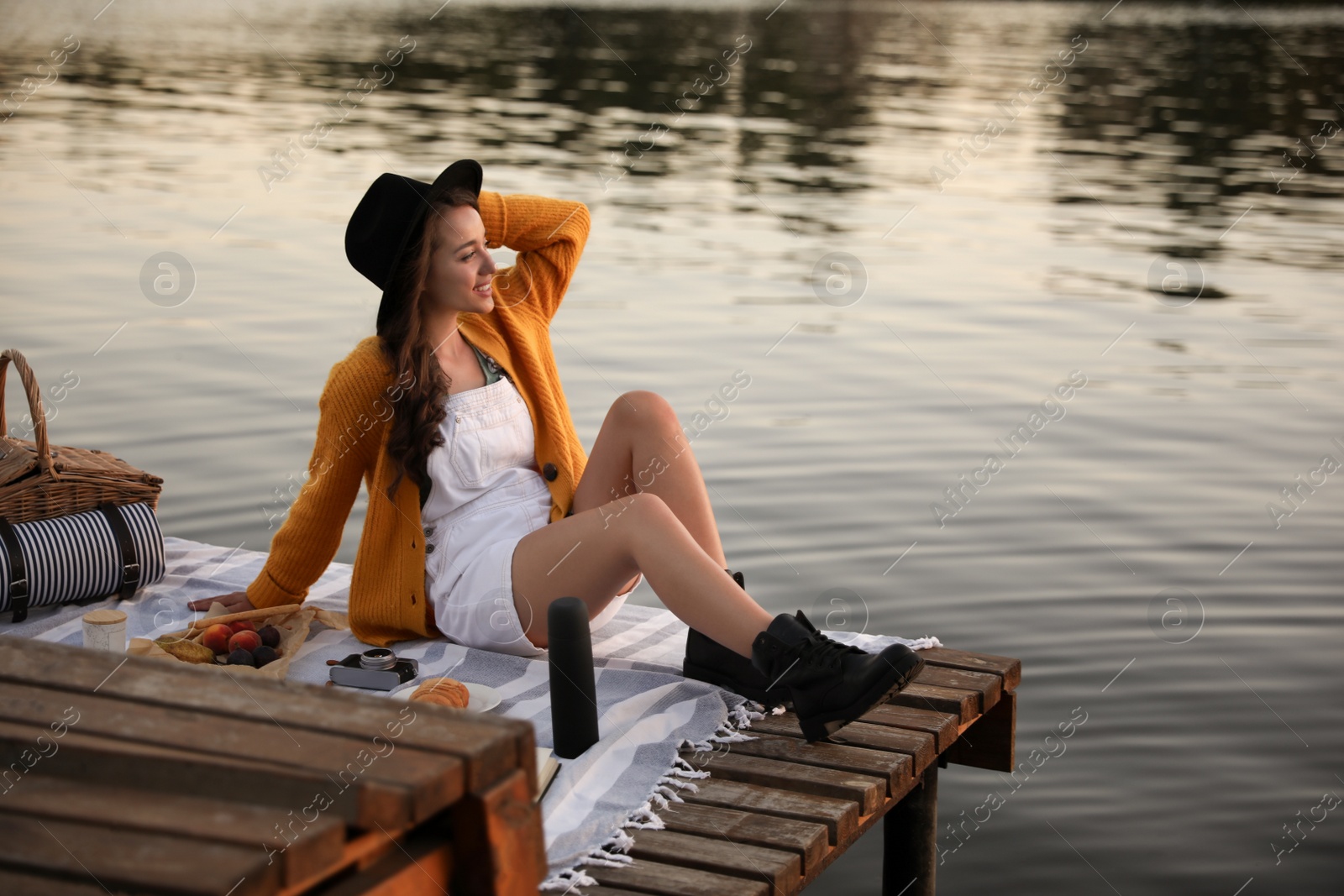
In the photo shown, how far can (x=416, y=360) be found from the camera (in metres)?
3.35

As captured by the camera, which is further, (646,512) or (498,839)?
(646,512)

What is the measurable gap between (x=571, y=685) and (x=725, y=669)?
1.34ft

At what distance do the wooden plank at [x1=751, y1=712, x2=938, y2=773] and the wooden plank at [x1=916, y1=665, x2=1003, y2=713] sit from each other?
22cm

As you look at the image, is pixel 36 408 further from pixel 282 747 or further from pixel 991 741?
pixel 991 741

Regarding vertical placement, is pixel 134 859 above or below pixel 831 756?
above

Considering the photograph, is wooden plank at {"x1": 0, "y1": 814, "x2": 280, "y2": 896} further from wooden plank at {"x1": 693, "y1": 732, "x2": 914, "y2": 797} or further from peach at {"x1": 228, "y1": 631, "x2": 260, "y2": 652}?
peach at {"x1": 228, "y1": 631, "x2": 260, "y2": 652}

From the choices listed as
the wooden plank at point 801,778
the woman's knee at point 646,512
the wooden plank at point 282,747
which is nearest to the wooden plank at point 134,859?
the wooden plank at point 282,747

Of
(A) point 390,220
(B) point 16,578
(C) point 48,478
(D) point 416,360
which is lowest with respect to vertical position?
(B) point 16,578

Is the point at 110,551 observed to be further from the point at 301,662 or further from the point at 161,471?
the point at 161,471

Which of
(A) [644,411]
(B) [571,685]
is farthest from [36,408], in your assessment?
(B) [571,685]

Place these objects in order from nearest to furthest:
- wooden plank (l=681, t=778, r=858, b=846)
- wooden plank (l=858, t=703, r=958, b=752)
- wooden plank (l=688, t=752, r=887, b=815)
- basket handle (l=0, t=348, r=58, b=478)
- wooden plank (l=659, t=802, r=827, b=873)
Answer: wooden plank (l=659, t=802, r=827, b=873), wooden plank (l=681, t=778, r=858, b=846), wooden plank (l=688, t=752, r=887, b=815), wooden plank (l=858, t=703, r=958, b=752), basket handle (l=0, t=348, r=58, b=478)

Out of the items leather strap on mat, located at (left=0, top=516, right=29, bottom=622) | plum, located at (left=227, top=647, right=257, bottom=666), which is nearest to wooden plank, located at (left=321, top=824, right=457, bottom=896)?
plum, located at (left=227, top=647, right=257, bottom=666)

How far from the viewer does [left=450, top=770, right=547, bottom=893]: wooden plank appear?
5.06 ft

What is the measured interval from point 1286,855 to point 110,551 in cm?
303
